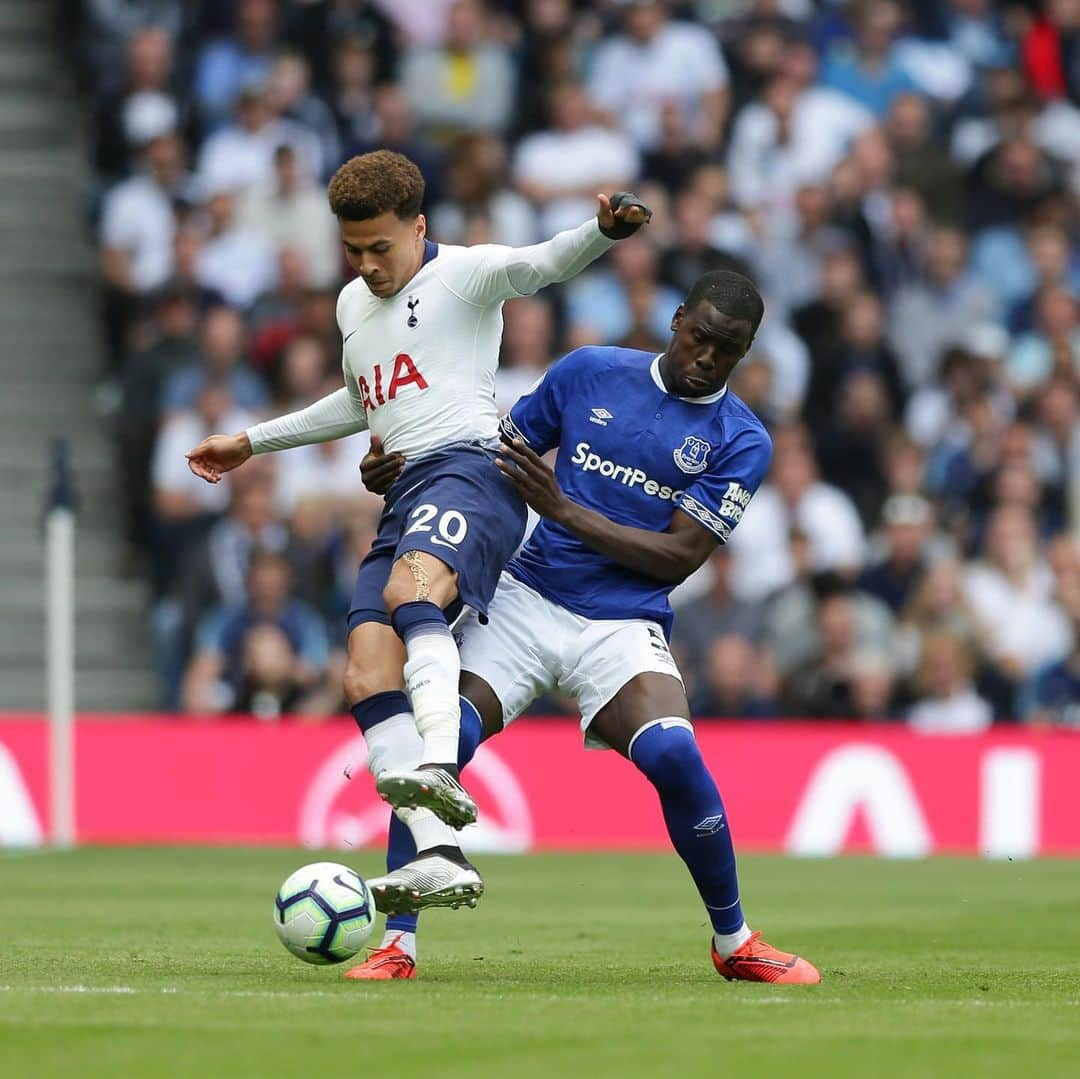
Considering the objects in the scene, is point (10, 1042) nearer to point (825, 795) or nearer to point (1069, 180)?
point (825, 795)

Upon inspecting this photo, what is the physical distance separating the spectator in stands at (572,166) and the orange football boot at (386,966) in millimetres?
10906

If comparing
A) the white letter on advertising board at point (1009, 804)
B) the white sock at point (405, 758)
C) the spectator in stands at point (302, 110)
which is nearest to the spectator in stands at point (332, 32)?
the spectator in stands at point (302, 110)

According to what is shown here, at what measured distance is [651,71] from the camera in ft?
63.2

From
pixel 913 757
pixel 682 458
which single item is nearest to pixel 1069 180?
pixel 913 757

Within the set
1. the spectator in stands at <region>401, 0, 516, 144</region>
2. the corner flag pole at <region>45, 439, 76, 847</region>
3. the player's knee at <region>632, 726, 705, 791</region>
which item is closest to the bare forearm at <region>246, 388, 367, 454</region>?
the player's knee at <region>632, 726, 705, 791</region>

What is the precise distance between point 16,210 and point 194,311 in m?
3.48

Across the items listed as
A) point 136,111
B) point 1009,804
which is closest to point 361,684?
point 1009,804

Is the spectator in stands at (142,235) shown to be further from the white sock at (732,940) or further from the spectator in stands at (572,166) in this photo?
the white sock at (732,940)

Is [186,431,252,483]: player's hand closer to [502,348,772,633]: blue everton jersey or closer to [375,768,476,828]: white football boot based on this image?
[502,348,772,633]: blue everton jersey

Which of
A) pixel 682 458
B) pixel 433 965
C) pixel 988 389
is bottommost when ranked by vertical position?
pixel 433 965

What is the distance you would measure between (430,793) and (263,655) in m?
8.80

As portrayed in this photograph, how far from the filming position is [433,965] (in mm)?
8383

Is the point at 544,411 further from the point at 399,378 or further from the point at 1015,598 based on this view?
the point at 1015,598

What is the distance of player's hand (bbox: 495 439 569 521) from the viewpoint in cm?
784
